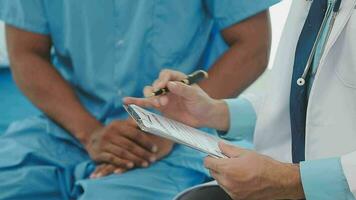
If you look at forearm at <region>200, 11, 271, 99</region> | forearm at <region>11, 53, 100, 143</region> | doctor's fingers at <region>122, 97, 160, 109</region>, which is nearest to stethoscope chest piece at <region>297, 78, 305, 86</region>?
doctor's fingers at <region>122, 97, 160, 109</region>

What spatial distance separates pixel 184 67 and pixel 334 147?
523 mm

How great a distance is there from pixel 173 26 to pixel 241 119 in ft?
1.03

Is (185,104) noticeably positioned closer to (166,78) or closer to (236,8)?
(166,78)

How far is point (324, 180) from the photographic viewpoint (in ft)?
3.03

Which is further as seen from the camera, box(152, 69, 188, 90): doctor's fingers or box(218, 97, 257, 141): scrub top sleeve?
box(218, 97, 257, 141): scrub top sleeve

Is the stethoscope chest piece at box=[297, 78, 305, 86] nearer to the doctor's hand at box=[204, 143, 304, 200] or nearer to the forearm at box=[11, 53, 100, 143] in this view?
the doctor's hand at box=[204, 143, 304, 200]

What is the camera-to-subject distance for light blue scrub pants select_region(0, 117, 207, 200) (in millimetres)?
1251

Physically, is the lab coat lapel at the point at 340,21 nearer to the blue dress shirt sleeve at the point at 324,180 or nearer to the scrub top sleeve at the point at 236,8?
the blue dress shirt sleeve at the point at 324,180

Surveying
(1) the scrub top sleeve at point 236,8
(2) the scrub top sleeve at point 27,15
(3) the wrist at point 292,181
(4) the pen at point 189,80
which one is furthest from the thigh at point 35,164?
(3) the wrist at point 292,181

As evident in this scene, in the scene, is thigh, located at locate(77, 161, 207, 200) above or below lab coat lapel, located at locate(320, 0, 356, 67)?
below

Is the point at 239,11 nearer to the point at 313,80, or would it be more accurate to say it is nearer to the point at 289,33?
the point at 289,33

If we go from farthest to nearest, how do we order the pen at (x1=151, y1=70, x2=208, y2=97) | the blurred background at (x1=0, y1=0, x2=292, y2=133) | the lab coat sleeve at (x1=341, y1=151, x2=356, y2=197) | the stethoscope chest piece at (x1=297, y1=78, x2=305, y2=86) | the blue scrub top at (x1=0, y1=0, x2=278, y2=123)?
the blurred background at (x1=0, y1=0, x2=292, y2=133), the blue scrub top at (x1=0, y1=0, x2=278, y2=123), the pen at (x1=151, y1=70, x2=208, y2=97), the stethoscope chest piece at (x1=297, y1=78, x2=305, y2=86), the lab coat sleeve at (x1=341, y1=151, x2=356, y2=197)

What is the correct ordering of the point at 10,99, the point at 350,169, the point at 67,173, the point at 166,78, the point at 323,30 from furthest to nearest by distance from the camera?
1. the point at 10,99
2. the point at 67,173
3. the point at 166,78
4. the point at 323,30
5. the point at 350,169

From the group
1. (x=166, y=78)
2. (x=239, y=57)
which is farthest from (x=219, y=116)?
(x=239, y=57)
